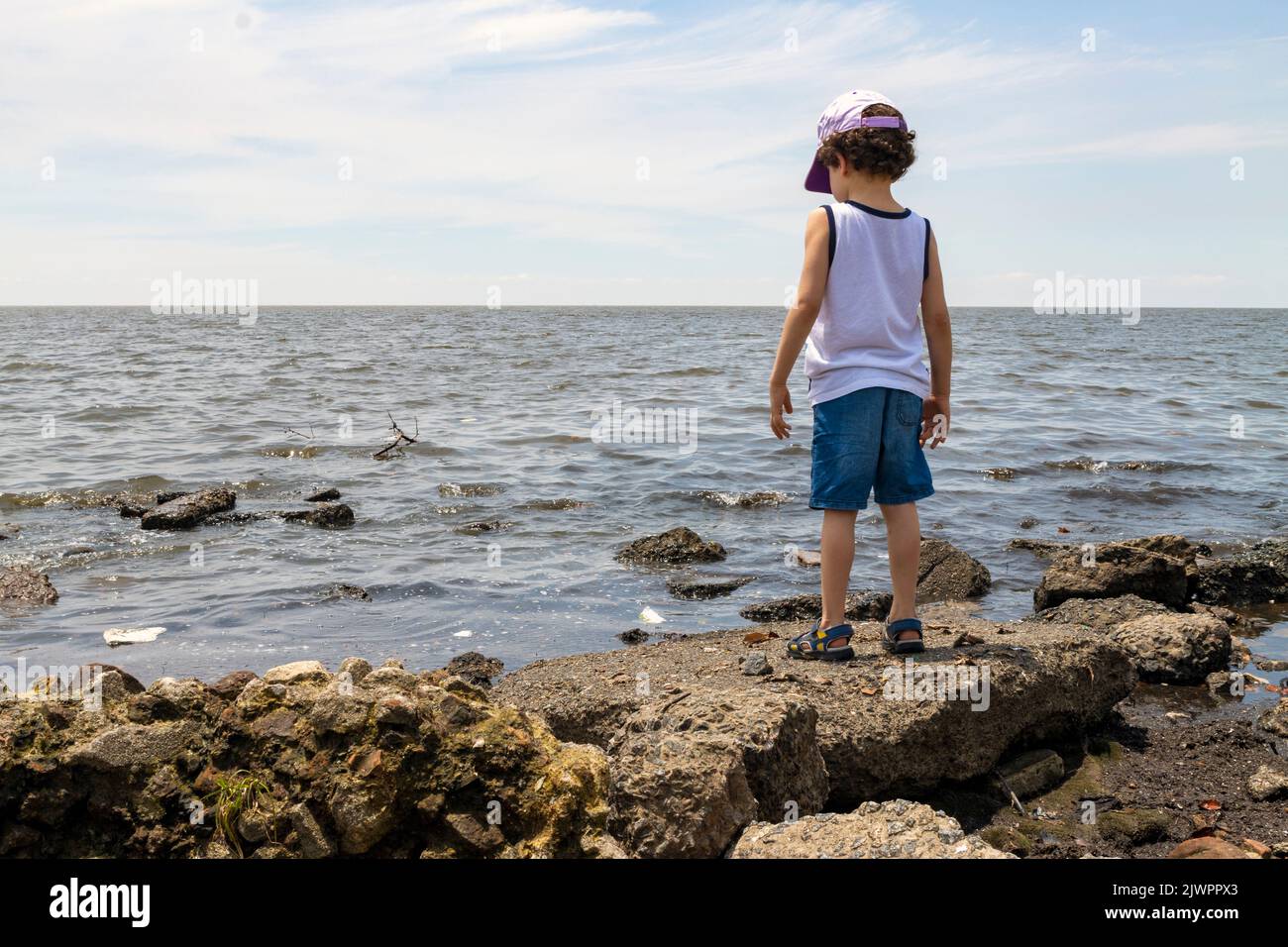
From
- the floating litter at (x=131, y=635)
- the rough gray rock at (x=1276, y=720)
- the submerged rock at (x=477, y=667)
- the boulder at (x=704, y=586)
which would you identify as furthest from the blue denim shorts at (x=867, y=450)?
the floating litter at (x=131, y=635)

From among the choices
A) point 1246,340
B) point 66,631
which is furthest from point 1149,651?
point 1246,340

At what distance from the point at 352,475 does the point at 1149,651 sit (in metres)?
9.33

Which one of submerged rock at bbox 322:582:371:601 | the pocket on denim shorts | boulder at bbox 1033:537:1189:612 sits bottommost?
submerged rock at bbox 322:582:371:601

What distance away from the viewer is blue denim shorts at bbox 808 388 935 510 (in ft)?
13.9

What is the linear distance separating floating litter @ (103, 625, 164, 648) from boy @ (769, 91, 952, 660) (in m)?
4.49

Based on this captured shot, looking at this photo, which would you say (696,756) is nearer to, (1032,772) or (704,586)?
(1032,772)

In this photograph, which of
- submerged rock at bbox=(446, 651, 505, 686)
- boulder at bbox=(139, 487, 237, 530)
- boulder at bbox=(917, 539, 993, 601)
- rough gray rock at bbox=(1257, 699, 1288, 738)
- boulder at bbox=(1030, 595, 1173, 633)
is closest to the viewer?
rough gray rock at bbox=(1257, 699, 1288, 738)

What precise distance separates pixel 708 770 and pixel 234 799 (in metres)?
1.31

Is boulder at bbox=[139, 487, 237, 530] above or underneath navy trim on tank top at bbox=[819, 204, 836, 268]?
underneath

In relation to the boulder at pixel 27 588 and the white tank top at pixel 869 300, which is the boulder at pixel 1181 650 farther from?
the boulder at pixel 27 588

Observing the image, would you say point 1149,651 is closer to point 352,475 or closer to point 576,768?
point 576,768

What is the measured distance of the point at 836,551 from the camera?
14.1 feet

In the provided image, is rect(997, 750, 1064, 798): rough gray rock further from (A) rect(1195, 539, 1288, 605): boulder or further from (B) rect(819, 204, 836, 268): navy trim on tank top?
(A) rect(1195, 539, 1288, 605): boulder

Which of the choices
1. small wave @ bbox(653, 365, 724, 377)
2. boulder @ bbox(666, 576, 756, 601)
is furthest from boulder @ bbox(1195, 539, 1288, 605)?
small wave @ bbox(653, 365, 724, 377)
